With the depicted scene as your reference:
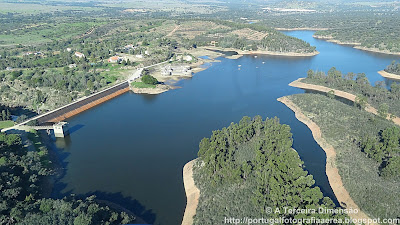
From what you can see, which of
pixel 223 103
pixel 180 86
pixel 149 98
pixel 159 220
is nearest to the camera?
pixel 159 220

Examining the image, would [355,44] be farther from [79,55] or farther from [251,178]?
[251,178]

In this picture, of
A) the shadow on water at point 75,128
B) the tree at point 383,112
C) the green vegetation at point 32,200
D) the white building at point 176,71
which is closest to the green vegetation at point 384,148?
the tree at point 383,112

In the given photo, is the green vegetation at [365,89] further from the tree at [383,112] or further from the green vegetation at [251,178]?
the green vegetation at [251,178]

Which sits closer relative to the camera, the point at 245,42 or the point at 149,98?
the point at 149,98

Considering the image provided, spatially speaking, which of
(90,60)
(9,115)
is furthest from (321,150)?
(90,60)

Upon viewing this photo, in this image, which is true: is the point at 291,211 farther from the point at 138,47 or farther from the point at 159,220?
the point at 138,47

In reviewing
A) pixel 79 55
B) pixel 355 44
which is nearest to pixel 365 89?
pixel 355 44

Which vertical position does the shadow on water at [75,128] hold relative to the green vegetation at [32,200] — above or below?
below

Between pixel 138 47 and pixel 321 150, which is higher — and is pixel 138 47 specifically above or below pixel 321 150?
above
